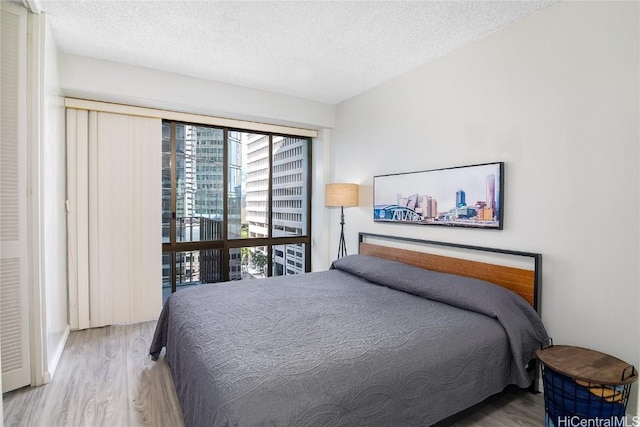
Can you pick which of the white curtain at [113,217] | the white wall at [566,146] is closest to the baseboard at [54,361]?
the white curtain at [113,217]

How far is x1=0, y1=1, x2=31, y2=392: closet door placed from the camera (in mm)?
2057

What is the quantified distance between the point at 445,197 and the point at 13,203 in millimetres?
3089

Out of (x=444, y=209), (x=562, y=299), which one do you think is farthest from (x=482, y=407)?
(x=444, y=209)

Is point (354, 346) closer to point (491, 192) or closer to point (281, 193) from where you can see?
point (491, 192)

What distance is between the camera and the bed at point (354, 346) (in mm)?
1310

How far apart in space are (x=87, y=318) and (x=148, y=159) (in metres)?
1.67

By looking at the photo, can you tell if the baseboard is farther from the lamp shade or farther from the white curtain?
the lamp shade

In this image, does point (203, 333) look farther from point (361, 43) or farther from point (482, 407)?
point (361, 43)

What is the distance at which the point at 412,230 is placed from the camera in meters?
3.15

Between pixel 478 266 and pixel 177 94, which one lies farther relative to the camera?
pixel 177 94

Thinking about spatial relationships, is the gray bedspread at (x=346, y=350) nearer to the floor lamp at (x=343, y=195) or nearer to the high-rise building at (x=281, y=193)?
the floor lamp at (x=343, y=195)

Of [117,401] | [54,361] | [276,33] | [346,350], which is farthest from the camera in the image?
[276,33]

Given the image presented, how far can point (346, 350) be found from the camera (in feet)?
5.11

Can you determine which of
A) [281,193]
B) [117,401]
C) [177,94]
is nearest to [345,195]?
[281,193]
